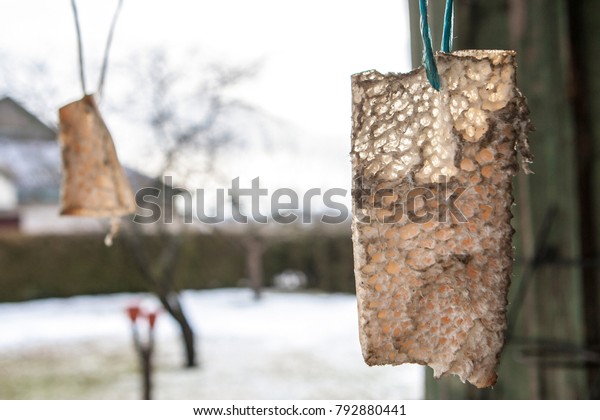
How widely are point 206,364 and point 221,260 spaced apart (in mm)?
3353

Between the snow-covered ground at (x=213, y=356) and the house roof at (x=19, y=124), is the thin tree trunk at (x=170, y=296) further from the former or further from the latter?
the house roof at (x=19, y=124)

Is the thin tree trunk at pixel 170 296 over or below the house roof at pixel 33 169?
below

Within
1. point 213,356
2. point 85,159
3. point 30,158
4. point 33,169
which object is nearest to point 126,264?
point 33,169

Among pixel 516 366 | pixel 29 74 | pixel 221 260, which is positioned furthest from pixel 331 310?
pixel 516 366

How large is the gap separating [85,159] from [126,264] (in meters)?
7.26

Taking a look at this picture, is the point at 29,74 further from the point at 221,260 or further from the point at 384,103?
the point at 384,103

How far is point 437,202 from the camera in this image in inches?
15.1

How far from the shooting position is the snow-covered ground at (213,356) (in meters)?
4.01

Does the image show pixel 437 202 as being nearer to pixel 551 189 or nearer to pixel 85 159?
pixel 85 159

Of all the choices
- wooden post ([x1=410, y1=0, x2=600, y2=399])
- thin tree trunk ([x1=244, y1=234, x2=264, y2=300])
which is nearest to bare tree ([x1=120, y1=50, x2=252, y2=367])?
thin tree trunk ([x1=244, y1=234, x2=264, y2=300])

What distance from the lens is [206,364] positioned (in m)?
4.67

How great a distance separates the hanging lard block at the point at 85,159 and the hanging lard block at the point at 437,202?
0.32 metres

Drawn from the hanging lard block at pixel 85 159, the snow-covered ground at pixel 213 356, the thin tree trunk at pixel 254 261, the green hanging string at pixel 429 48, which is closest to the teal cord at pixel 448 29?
the green hanging string at pixel 429 48

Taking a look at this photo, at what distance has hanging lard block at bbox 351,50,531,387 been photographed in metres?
0.38
